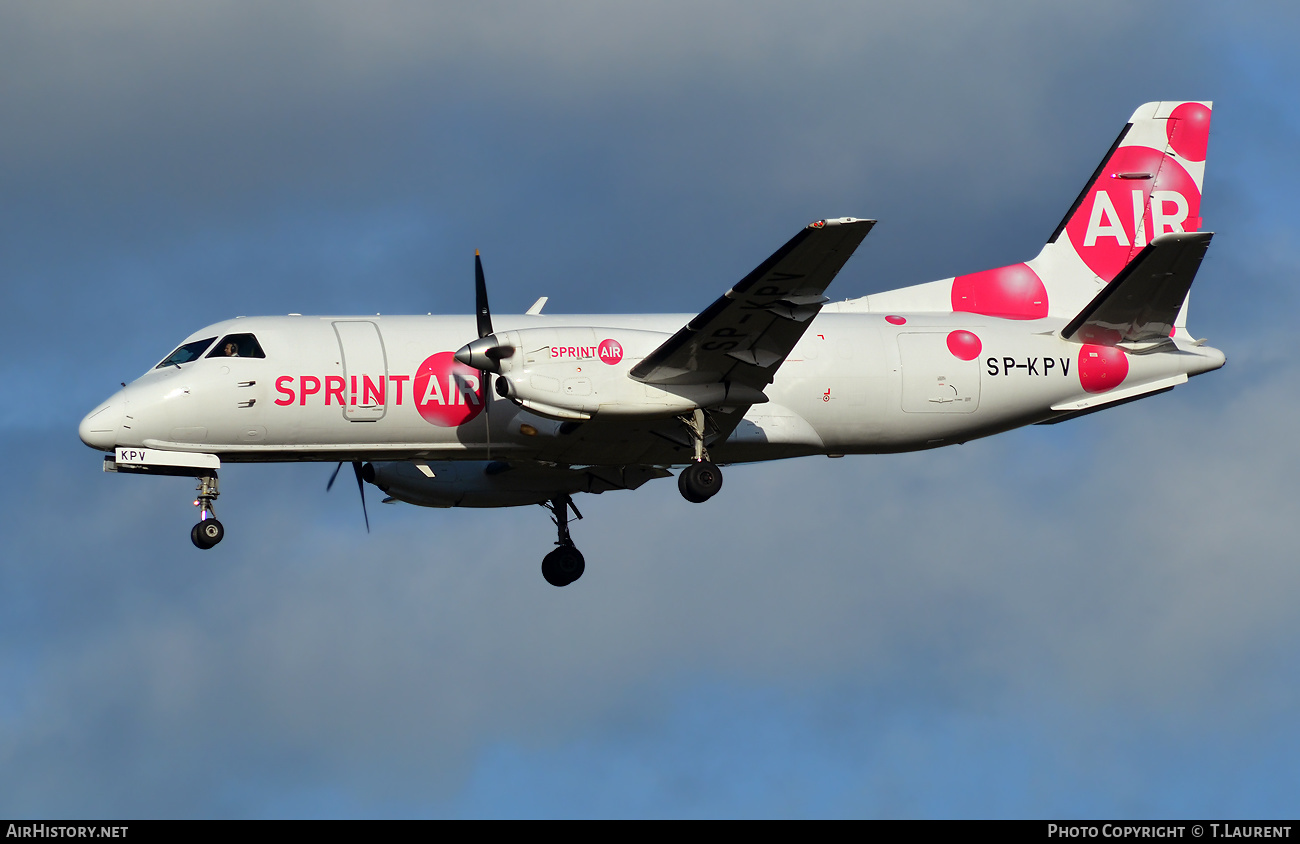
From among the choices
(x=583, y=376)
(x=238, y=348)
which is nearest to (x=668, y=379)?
(x=583, y=376)

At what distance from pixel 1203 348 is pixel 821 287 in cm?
815

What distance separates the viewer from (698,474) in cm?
2580

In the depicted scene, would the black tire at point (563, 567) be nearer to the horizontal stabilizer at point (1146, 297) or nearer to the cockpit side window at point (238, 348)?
the cockpit side window at point (238, 348)

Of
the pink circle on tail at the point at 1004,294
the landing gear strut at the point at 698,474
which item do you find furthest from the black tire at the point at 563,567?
the pink circle on tail at the point at 1004,294

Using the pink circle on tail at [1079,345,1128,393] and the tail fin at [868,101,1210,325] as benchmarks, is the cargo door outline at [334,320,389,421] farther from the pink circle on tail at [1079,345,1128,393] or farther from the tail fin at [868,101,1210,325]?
the pink circle on tail at [1079,345,1128,393]

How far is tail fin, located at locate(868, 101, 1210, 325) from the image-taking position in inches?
1172

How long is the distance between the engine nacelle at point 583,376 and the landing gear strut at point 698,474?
489 mm

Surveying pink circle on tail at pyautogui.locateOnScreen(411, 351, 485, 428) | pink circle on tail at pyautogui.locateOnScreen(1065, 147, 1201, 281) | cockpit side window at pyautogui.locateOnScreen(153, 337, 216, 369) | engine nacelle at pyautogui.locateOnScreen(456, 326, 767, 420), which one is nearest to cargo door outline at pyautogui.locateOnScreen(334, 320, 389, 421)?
pink circle on tail at pyautogui.locateOnScreen(411, 351, 485, 428)

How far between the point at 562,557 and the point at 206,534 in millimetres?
7328

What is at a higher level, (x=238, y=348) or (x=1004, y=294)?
(x=1004, y=294)

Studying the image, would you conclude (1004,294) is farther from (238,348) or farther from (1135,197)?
(238,348)

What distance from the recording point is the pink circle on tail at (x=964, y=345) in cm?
2755

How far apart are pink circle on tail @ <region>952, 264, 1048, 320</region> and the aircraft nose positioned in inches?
558
